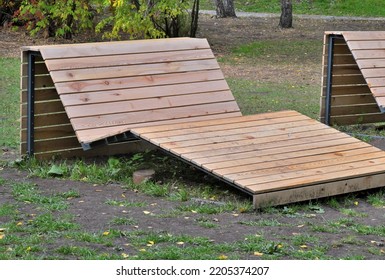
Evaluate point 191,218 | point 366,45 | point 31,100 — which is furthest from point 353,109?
point 191,218

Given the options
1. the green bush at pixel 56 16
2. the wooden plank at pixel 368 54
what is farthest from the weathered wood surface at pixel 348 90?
the green bush at pixel 56 16

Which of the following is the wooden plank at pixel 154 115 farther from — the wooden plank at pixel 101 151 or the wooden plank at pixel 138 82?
the wooden plank at pixel 101 151

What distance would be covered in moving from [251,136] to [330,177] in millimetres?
1169

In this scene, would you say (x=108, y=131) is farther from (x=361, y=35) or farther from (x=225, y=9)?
(x=225, y=9)

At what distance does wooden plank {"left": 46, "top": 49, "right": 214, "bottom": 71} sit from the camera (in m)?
8.42

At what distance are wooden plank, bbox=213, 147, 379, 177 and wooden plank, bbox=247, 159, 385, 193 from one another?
225 millimetres

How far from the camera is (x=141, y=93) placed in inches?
342

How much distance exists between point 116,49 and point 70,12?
8628mm

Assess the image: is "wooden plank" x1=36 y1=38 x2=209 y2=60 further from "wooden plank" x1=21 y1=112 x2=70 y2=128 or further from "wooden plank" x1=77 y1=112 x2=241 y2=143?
"wooden plank" x1=77 y1=112 x2=241 y2=143

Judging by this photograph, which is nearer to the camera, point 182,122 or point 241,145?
point 241,145

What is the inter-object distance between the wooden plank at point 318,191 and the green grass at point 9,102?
3.54 meters

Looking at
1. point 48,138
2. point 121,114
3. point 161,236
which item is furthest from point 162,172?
point 161,236

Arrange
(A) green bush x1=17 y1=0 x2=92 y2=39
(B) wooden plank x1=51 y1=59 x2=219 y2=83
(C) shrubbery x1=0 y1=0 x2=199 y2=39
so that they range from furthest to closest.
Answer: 1. (A) green bush x1=17 y1=0 x2=92 y2=39
2. (C) shrubbery x1=0 y1=0 x2=199 y2=39
3. (B) wooden plank x1=51 y1=59 x2=219 y2=83

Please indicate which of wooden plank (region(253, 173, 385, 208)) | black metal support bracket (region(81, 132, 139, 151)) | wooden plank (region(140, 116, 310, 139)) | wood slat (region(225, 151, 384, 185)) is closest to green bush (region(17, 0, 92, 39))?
wooden plank (region(140, 116, 310, 139))
